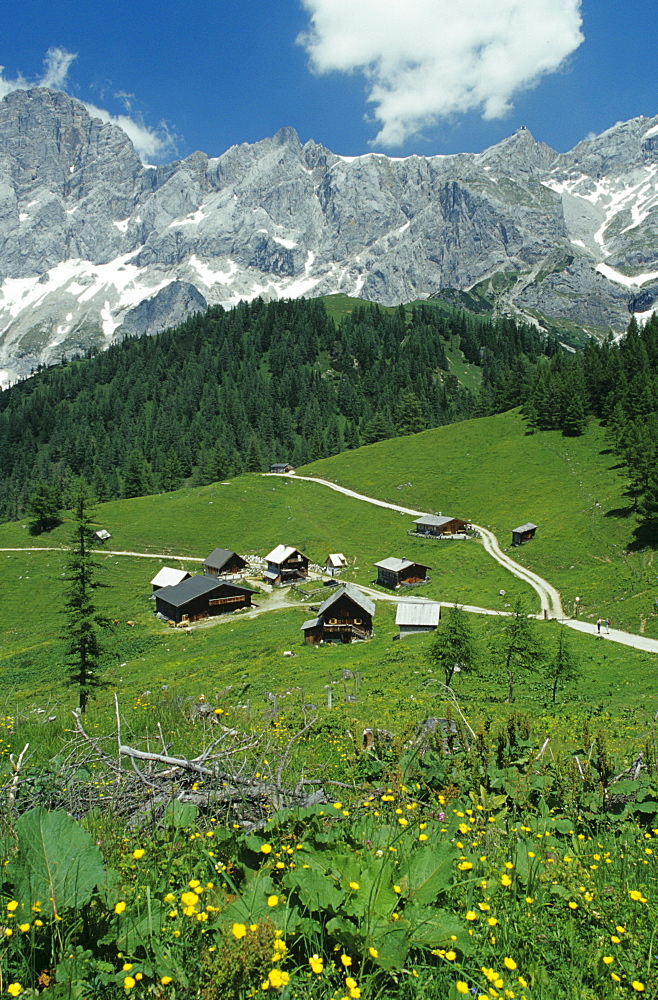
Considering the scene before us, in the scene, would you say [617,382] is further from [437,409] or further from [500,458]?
[437,409]

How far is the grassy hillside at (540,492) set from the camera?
4916 centimetres

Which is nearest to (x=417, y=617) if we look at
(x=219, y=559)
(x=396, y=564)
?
(x=396, y=564)

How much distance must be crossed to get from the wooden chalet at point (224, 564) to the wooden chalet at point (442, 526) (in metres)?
28.3

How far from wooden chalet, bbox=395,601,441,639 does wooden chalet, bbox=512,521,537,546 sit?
→ 26.3 metres

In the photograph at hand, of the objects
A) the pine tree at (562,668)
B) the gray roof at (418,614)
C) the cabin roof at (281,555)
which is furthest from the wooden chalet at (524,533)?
the pine tree at (562,668)

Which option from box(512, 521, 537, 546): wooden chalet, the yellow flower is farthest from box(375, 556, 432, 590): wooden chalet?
the yellow flower

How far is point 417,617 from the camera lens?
4684cm

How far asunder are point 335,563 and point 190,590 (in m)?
20.6

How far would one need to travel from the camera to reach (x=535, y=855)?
14.3ft

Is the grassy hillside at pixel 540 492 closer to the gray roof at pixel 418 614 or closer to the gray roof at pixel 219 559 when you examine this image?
the gray roof at pixel 418 614

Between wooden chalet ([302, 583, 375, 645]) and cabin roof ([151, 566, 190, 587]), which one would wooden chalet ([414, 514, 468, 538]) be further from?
cabin roof ([151, 566, 190, 587])

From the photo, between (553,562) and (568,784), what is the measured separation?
2324 inches

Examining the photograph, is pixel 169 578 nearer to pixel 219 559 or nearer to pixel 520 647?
pixel 219 559

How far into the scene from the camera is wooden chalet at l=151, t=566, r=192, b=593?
230ft
